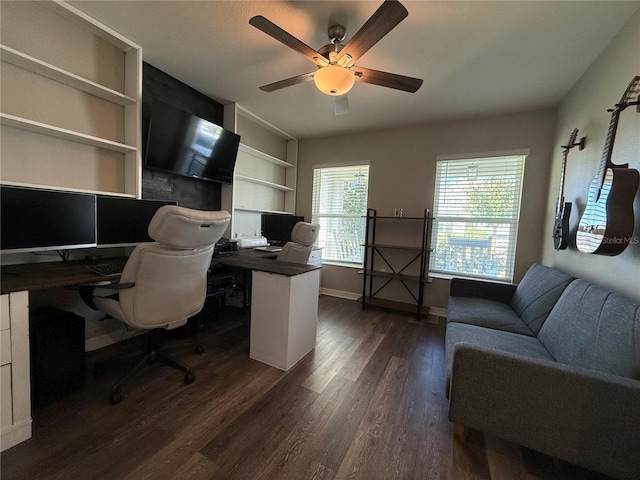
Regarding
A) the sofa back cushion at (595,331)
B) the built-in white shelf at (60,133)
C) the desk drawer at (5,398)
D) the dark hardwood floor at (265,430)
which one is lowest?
the dark hardwood floor at (265,430)

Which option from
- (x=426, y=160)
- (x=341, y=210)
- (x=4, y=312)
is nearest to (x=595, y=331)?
(x=426, y=160)

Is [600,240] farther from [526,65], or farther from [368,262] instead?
[368,262]

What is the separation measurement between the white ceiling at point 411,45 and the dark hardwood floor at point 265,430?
260 cm

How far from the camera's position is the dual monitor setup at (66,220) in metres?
1.50

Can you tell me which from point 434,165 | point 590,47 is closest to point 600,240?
point 590,47

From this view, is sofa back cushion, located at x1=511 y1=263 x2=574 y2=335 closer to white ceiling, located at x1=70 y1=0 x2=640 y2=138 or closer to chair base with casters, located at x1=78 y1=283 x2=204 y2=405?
white ceiling, located at x1=70 y1=0 x2=640 y2=138

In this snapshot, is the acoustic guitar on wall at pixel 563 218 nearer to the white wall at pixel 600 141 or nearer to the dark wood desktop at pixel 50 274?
the white wall at pixel 600 141

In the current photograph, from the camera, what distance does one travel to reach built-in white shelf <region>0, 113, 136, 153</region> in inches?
62.1

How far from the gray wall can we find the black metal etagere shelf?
18 centimetres

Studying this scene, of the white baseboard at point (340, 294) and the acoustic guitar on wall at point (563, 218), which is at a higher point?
the acoustic guitar on wall at point (563, 218)

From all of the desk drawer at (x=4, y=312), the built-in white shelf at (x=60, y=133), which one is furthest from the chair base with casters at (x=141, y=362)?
the built-in white shelf at (x=60, y=133)

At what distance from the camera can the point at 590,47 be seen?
191cm

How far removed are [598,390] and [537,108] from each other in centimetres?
315

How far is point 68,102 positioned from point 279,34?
1721 millimetres
